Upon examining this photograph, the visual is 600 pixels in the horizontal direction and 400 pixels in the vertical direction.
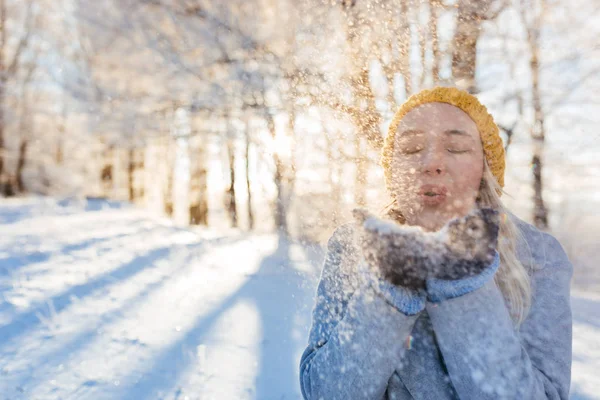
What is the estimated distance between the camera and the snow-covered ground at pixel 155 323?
69.3 inches

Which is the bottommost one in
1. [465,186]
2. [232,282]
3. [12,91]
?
[232,282]

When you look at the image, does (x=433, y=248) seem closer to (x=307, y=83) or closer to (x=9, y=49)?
(x=307, y=83)

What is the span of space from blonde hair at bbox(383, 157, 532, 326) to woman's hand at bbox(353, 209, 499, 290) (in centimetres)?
20

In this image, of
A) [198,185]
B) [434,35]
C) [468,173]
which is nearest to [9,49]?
[198,185]

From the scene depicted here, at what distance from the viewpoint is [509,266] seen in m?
0.92

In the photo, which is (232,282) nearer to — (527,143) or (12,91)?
(527,143)

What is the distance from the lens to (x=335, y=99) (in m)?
3.06

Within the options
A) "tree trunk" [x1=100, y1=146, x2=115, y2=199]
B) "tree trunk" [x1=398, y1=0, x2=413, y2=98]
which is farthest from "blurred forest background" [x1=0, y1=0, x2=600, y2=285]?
"tree trunk" [x1=100, y1=146, x2=115, y2=199]

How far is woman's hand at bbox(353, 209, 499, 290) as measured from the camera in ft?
2.22

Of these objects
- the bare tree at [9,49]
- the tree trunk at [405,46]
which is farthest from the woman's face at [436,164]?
the bare tree at [9,49]

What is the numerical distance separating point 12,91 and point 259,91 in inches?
498

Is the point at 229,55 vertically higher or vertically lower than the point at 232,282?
higher

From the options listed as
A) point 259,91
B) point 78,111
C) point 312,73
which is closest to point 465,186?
point 312,73

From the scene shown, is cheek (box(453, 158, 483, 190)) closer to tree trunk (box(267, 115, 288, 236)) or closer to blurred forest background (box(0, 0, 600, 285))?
blurred forest background (box(0, 0, 600, 285))
